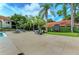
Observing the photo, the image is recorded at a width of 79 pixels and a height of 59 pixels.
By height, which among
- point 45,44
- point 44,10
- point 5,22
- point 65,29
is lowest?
point 45,44

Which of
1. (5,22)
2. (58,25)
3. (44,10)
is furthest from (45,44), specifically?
(5,22)

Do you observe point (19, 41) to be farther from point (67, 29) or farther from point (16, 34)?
point (67, 29)

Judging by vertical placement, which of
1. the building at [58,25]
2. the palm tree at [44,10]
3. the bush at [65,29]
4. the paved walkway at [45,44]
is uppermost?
the palm tree at [44,10]

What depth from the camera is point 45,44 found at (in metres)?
5.54

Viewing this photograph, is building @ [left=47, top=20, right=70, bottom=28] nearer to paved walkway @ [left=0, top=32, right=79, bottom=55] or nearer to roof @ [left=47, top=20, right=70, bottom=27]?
roof @ [left=47, top=20, right=70, bottom=27]

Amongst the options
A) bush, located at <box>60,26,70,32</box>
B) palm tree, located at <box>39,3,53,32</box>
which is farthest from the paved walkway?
palm tree, located at <box>39,3,53,32</box>

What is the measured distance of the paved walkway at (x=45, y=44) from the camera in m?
5.52

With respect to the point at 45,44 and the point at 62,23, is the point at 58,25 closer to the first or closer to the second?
the point at 62,23

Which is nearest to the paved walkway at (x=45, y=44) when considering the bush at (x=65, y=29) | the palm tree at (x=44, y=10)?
the bush at (x=65, y=29)

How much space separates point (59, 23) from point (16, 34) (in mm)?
701

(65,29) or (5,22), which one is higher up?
(5,22)

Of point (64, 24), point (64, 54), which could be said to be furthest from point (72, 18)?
point (64, 54)

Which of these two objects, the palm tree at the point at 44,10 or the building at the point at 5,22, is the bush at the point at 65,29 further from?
the building at the point at 5,22

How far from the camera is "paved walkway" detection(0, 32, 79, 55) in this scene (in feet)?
18.1
